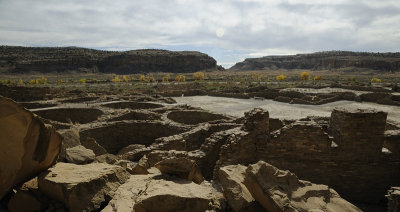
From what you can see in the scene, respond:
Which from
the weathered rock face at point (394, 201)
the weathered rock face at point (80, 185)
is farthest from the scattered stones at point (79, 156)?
the weathered rock face at point (394, 201)

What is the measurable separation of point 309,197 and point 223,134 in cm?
356

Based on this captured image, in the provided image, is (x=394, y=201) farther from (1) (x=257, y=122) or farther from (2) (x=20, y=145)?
(2) (x=20, y=145)

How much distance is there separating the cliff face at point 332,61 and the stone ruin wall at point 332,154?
11898 centimetres

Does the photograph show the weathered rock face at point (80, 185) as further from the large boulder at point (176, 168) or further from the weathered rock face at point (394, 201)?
the weathered rock face at point (394, 201)

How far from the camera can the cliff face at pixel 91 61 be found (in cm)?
8404

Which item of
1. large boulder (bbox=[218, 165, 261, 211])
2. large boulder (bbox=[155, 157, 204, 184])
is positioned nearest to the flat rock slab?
large boulder (bbox=[218, 165, 261, 211])

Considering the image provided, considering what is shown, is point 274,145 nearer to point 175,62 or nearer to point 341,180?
point 341,180

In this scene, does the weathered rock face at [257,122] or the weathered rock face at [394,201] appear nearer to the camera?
the weathered rock face at [394,201]

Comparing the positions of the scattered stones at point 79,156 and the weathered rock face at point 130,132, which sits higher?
the scattered stones at point 79,156

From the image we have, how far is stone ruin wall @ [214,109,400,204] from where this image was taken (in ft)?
21.9

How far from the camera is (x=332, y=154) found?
6855 millimetres

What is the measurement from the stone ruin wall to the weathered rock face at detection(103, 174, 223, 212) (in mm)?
3280

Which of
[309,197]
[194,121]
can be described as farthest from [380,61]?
[309,197]

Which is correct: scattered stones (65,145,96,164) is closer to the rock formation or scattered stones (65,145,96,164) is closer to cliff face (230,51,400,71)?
the rock formation
